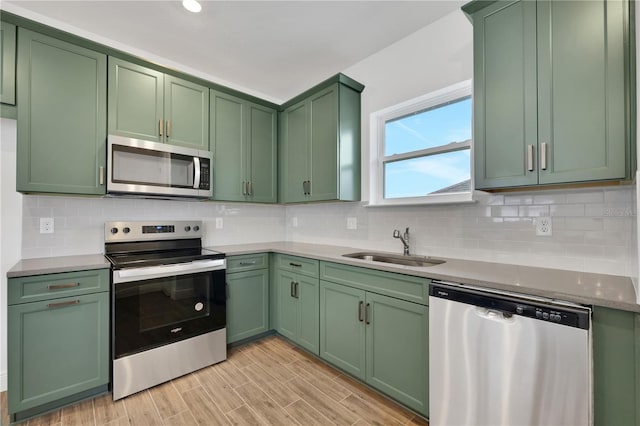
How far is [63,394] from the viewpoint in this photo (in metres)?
1.81

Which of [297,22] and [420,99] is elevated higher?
[297,22]

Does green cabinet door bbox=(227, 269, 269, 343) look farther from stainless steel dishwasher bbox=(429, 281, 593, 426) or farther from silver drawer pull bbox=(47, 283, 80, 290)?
stainless steel dishwasher bbox=(429, 281, 593, 426)

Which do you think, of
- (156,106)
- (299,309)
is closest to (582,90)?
(299,309)

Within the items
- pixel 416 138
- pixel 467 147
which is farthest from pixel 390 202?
pixel 467 147

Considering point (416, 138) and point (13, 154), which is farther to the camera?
point (416, 138)

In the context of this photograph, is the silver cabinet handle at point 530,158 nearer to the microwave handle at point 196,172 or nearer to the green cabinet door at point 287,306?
the green cabinet door at point 287,306

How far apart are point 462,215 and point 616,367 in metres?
1.15

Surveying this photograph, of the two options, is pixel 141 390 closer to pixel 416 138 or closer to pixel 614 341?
pixel 614 341

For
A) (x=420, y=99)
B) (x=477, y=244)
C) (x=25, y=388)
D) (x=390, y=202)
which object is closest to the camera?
(x=25, y=388)

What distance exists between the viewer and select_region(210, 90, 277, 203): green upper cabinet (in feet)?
9.09

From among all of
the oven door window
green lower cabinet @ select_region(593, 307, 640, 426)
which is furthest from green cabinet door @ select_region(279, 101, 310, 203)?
green lower cabinet @ select_region(593, 307, 640, 426)

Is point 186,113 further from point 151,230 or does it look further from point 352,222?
point 352,222

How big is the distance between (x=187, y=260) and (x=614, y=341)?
8.06 feet

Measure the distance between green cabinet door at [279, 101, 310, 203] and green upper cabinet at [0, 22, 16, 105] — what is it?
2.06m
